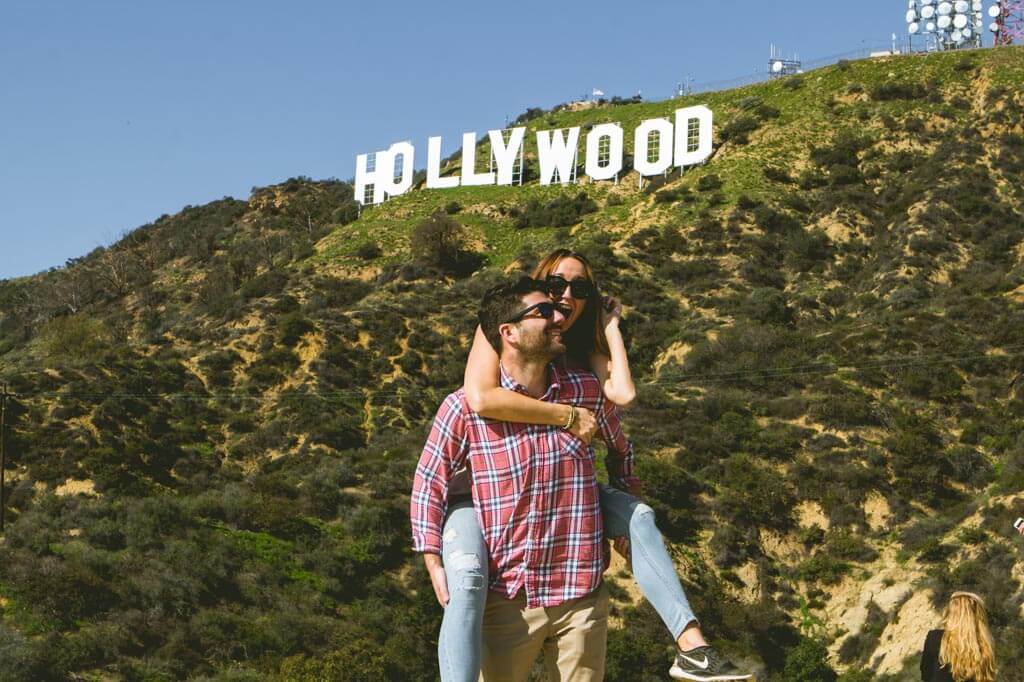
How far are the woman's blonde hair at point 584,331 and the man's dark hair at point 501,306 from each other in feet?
0.82

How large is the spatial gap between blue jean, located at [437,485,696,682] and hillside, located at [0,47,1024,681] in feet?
70.9

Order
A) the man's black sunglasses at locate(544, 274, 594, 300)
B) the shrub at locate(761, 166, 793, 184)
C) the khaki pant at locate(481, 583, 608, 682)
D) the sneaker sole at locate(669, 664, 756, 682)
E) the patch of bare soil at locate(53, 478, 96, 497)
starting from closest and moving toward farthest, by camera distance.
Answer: the sneaker sole at locate(669, 664, 756, 682), the khaki pant at locate(481, 583, 608, 682), the man's black sunglasses at locate(544, 274, 594, 300), the patch of bare soil at locate(53, 478, 96, 497), the shrub at locate(761, 166, 793, 184)

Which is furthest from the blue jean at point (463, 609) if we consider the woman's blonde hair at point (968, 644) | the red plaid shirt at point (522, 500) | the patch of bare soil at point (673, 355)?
the patch of bare soil at point (673, 355)

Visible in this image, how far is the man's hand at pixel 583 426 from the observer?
5016 millimetres

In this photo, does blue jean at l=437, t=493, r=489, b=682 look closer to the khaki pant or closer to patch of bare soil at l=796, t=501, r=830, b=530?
the khaki pant

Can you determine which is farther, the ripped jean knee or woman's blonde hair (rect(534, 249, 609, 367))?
woman's blonde hair (rect(534, 249, 609, 367))

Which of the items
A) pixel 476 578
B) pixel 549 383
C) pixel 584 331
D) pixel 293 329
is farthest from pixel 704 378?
pixel 476 578

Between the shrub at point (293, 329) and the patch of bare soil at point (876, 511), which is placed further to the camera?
the shrub at point (293, 329)

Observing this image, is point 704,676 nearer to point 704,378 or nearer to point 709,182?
point 704,378

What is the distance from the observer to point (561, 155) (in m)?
69.3

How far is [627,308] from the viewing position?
52719 mm

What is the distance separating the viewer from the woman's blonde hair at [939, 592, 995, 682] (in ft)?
20.5

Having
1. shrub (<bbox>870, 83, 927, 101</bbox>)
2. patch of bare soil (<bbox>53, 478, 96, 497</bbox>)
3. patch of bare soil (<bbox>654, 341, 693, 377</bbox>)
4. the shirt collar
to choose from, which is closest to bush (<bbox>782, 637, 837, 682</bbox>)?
patch of bare soil (<bbox>654, 341, 693, 377</bbox>)

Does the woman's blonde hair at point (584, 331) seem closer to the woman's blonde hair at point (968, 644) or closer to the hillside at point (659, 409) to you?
the woman's blonde hair at point (968, 644)
